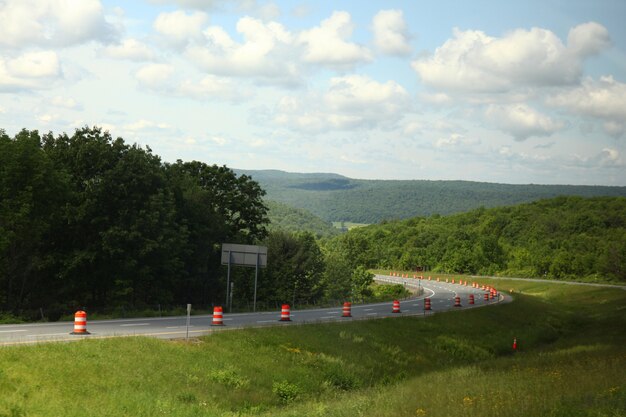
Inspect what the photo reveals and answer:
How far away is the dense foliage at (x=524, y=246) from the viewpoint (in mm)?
130375

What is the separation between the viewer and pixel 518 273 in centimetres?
13375

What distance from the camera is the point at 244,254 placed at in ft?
152

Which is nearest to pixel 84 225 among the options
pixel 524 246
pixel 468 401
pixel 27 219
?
pixel 27 219

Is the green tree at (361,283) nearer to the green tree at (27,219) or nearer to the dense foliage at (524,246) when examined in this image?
the dense foliage at (524,246)

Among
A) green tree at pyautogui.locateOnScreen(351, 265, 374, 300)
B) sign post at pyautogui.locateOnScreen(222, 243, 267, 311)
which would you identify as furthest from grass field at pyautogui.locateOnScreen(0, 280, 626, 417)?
green tree at pyautogui.locateOnScreen(351, 265, 374, 300)

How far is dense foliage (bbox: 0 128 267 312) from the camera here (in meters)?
40.6

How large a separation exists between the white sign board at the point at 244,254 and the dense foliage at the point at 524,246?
291ft

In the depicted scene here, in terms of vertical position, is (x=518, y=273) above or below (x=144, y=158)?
below

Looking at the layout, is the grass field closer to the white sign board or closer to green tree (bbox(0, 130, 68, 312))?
the white sign board

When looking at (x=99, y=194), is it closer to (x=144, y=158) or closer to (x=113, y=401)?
(x=144, y=158)

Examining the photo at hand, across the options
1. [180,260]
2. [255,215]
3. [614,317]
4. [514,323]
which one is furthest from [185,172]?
[614,317]

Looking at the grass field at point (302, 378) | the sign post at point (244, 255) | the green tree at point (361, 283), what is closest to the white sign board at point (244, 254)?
the sign post at point (244, 255)

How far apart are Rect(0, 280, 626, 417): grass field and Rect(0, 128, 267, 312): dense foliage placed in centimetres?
1647

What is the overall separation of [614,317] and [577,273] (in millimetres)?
76912
